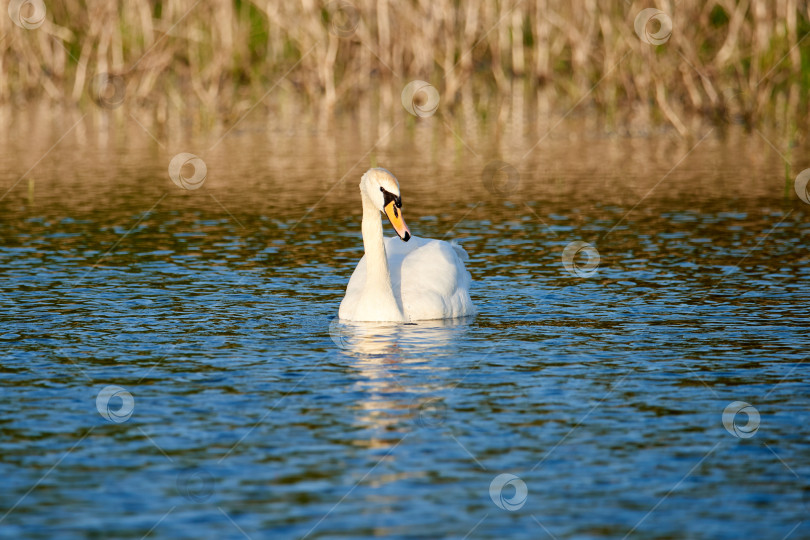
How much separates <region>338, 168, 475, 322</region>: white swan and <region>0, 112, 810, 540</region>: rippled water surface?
23 cm

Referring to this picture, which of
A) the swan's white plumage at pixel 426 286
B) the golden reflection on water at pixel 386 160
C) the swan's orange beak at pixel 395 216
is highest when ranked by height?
the swan's orange beak at pixel 395 216

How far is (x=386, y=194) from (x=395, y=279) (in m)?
0.86

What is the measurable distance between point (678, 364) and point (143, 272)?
6.49 metres

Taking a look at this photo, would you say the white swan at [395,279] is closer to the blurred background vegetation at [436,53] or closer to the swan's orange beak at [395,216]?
the swan's orange beak at [395,216]

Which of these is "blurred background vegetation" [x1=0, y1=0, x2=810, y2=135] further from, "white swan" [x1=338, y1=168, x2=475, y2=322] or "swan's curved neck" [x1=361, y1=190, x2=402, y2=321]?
"swan's curved neck" [x1=361, y1=190, x2=402, y2=321]

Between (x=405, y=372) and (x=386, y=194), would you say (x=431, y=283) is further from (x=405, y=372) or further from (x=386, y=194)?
(x=405, y=372)

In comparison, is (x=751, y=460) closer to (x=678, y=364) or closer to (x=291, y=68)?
(x=678, y=364)

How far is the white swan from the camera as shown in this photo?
476 inches

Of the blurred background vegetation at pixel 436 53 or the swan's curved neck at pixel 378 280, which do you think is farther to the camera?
the blurred background vegetation at pixel 436 53

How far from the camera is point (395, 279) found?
41.6 ft

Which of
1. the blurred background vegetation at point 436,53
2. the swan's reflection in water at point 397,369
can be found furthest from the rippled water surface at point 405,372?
the blurred background vegetation at point 436,53

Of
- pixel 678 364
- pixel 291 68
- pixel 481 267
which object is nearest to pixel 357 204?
pixel 481 267

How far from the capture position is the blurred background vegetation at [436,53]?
27453mm

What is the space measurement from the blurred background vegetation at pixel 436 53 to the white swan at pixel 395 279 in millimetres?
14400
